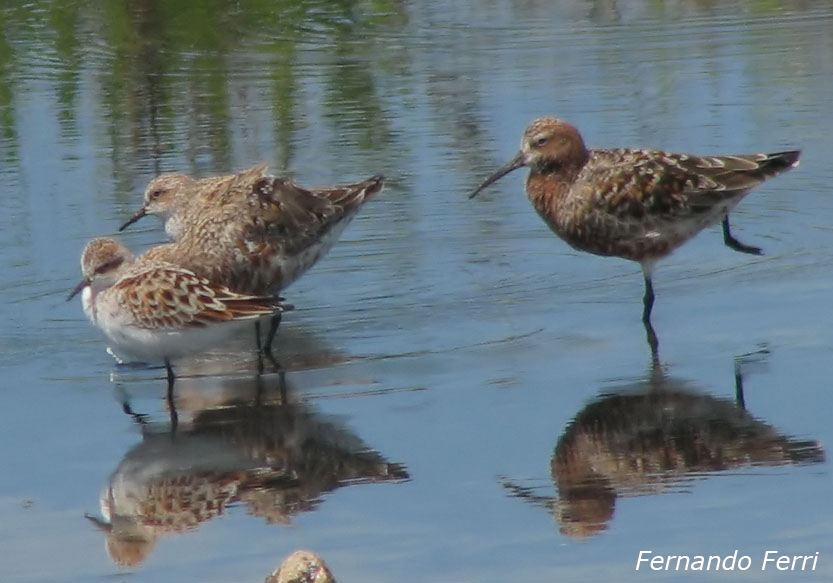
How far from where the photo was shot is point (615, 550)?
23.4 feet

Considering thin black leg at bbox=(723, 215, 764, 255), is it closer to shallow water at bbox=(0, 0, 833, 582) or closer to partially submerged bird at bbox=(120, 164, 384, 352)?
shallow water at bbox=(0, 0, 833, 582)

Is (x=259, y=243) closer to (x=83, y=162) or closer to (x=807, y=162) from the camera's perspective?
(x=83, y=162)

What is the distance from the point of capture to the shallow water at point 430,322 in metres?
7.49

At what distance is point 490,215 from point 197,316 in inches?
149

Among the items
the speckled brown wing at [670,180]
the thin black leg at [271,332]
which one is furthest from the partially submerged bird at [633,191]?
the thin black leg at [271,332]

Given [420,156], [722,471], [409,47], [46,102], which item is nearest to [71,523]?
[722,471]

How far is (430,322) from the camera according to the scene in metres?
10.5

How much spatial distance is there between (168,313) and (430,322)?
1700 mm

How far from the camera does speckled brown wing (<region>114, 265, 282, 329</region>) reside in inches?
372

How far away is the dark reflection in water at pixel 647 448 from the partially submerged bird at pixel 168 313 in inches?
73.9

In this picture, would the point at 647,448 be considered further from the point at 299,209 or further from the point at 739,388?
the point at 299,209

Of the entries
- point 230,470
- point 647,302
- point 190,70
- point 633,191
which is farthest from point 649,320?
point 190,70

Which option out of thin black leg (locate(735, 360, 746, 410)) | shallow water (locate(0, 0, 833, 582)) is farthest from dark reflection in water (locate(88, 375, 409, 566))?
thin black leg (locate(735, 360, 746, 410))

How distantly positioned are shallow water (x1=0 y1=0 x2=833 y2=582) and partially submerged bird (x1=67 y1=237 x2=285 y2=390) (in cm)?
23
